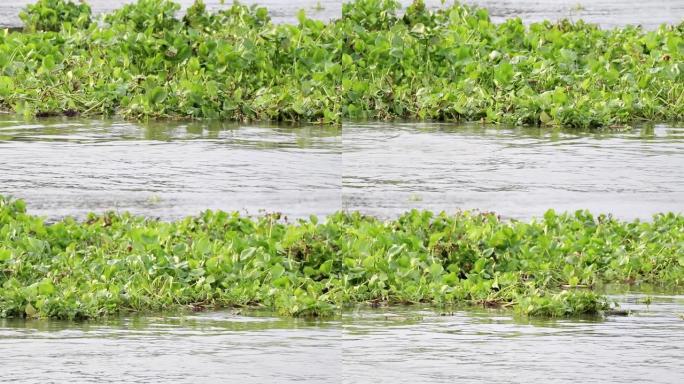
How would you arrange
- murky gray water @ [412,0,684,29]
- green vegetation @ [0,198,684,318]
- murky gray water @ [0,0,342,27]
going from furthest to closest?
murky gray water @ [412,0,684,29] → murky gray water @ [0,0,342,27] → green vegetation @ [0,198,684,318]

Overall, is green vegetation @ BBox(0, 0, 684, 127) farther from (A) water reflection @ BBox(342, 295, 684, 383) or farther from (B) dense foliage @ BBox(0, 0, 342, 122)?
(A) water reflection @ BBox(342, 295, 684, 383)

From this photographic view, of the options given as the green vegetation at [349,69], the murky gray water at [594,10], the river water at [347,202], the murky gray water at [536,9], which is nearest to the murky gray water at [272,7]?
the murky gray water at [536,9]

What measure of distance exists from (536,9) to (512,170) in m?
4.26

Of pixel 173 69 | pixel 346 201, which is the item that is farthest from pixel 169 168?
pixel 173 69

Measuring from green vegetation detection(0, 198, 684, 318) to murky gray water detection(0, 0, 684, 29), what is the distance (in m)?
4.28

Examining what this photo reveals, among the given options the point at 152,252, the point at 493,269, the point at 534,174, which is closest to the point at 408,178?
the point at 534,174

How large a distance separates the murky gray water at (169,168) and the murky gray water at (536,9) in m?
2.85

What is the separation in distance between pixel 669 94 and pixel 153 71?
290 centimetres

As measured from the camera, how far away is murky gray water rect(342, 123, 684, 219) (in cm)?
616

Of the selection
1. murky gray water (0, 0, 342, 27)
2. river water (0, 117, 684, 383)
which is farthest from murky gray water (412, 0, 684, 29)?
river water (0, 117, 684, 383)

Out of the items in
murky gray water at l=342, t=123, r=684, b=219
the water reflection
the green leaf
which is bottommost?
the water reflection

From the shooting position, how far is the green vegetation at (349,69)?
293 inches

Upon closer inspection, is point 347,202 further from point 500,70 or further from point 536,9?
point 536,9

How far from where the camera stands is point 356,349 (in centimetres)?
449
